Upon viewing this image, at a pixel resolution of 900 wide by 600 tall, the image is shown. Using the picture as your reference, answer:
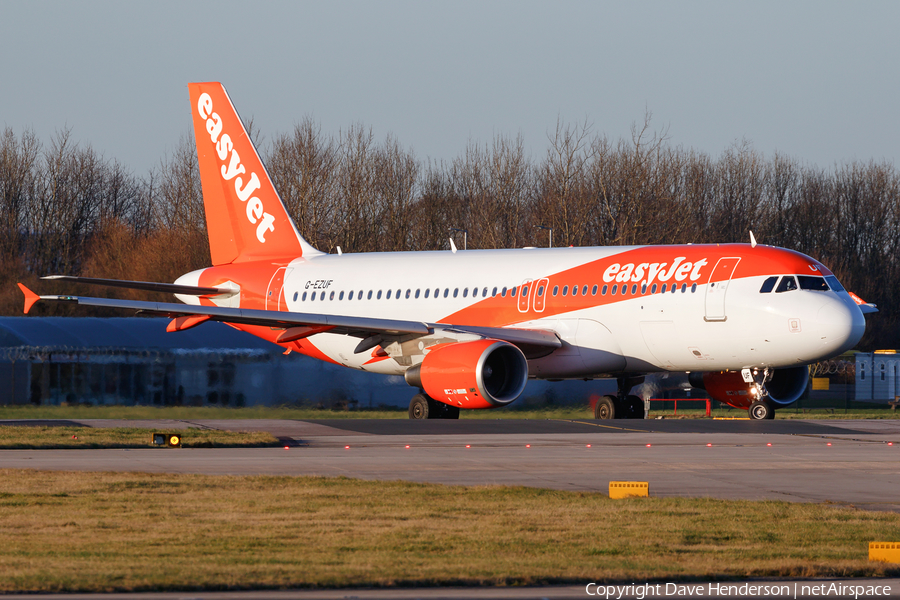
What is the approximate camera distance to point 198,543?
9.45 metres

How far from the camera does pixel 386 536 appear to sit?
9.98m

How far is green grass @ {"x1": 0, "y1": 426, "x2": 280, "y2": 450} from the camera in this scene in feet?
62.8

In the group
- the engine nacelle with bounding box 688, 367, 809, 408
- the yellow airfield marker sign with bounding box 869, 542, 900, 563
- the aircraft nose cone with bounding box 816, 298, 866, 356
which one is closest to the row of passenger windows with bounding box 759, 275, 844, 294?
the aircraft nose cone with bounding box 816, 298, 866, 356

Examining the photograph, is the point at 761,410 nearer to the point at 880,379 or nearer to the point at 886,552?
the point at 886,552

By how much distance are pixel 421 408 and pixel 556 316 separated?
379 centimetres

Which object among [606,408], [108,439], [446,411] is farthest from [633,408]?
[108,439]

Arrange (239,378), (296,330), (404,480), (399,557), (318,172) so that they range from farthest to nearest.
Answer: (318,172), (239,378), (296,330), (404,480), (399,557)

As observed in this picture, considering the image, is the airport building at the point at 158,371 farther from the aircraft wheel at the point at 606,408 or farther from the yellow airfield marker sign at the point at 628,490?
the yellow airfield marker sign at the point at 628,490

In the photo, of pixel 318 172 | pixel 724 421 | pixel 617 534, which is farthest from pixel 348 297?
pixel 318 172

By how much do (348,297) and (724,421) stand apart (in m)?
10.1

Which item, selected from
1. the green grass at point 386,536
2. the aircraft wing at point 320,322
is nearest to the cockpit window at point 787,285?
the aircraft wing at point 320,322

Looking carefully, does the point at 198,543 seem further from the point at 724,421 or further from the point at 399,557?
the point at 724,421

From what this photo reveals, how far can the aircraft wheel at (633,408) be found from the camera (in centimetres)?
2959

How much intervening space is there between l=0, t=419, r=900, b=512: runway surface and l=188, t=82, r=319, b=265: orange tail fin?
971 cm
